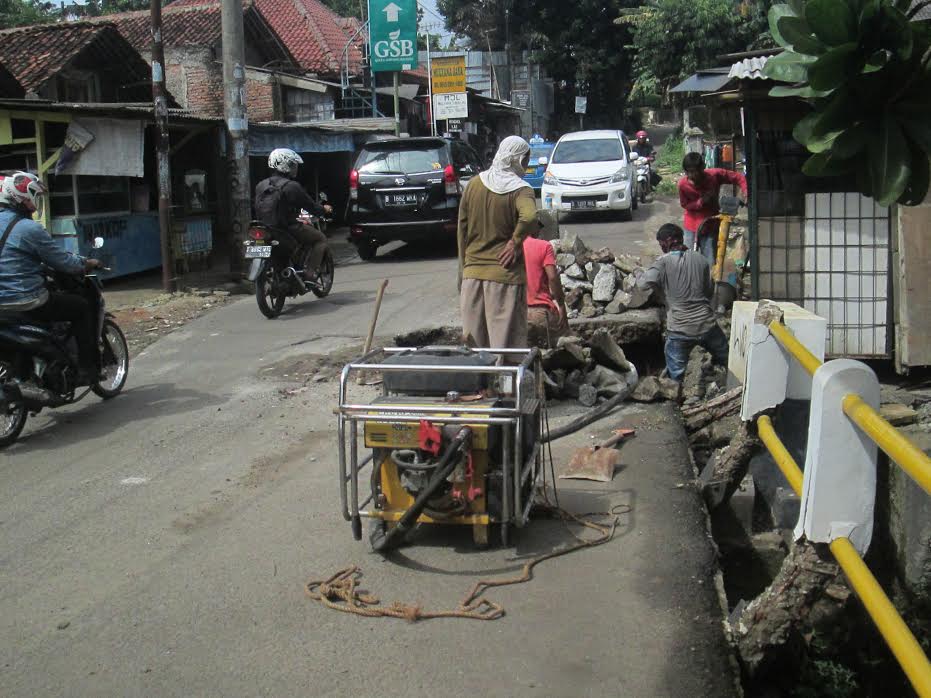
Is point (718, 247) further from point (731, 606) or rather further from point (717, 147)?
point (717, 147)

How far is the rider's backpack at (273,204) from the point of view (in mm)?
11039

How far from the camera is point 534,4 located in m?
44.2

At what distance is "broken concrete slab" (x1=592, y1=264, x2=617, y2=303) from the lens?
995 centimetres

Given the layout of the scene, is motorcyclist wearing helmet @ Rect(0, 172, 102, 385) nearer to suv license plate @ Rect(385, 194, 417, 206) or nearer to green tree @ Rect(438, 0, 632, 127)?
suv license plate @ Rect(385, 194, 417, 206)

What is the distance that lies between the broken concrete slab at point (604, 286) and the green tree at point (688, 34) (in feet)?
76.7

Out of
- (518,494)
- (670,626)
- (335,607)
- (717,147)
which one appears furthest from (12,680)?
(717,147)

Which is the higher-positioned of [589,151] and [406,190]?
[589,151]

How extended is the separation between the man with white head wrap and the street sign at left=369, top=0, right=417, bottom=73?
17.3 meters

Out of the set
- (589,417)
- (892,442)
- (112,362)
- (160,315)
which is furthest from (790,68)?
(160,315)

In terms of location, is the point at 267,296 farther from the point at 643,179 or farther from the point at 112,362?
the point at 643,179

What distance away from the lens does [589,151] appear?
19.5 metres

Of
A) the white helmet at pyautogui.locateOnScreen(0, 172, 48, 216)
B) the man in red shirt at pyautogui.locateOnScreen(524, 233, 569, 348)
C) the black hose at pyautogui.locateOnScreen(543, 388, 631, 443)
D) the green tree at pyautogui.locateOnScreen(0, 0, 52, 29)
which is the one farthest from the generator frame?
the green tree at pyautogui.locateOnScreen(0, 0, 52, 29)

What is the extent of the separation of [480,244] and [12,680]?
148 inches

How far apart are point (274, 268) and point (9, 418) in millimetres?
4583
